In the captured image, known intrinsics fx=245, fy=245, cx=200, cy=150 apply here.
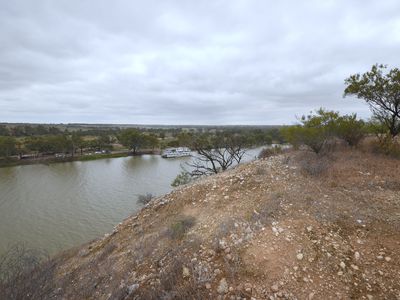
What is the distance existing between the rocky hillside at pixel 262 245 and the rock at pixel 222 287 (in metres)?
0.01

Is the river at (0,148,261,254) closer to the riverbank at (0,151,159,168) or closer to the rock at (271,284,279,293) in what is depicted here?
the riverbank at (0,151,159,168)

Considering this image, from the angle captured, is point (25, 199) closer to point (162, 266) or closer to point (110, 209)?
point (110, 209)

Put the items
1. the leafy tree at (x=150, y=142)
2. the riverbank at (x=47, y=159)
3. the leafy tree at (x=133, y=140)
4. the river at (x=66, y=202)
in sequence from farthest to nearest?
the leafy tree at (x=150, y=142) → the leafy tree at (x=133, y=140) → the riverbank at (x=47, y=159) → the river at (x=66, y=202)

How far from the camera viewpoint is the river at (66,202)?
1448 centimetres

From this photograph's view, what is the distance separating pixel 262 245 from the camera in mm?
5031

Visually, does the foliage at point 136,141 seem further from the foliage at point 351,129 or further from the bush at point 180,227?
the bush at point 180,227

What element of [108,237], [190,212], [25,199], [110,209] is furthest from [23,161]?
[190,212]

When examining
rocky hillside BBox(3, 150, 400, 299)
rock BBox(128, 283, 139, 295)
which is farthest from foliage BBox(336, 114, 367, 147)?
rock BBox(128, 283, 139, 295)

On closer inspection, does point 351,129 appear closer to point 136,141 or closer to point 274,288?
point 274,288

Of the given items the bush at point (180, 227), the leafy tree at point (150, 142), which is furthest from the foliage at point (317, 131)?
the leafy tree at point (150, 142)

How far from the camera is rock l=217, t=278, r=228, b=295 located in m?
4.27

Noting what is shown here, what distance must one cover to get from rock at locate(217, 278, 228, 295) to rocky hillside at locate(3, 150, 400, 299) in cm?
1

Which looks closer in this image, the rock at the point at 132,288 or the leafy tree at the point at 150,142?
the rock at the point at 132,288

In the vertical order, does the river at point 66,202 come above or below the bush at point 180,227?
below
